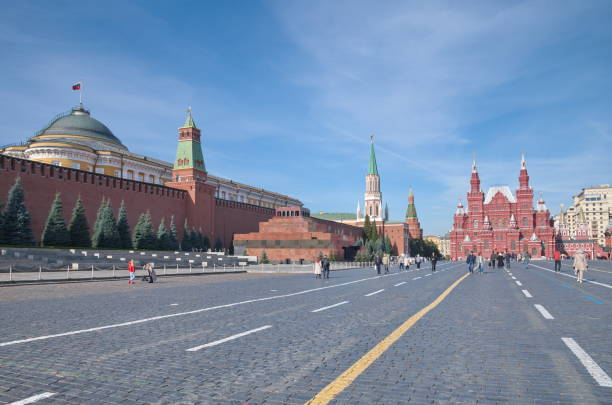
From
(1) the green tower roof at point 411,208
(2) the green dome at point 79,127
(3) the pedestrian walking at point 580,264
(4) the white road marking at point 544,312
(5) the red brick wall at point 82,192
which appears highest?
(2) the green dome at point 79,127

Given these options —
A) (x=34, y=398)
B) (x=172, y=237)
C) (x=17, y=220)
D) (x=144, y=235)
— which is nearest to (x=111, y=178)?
(x=144, y=235)

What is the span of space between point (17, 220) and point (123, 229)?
35.3 feet

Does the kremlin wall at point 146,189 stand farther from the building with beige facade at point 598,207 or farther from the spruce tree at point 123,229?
the building with beige facade at point 598,207

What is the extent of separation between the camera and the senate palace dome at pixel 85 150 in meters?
54.6

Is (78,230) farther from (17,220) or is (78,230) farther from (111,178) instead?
(111,178)

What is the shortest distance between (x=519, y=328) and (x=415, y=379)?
4.06 metres

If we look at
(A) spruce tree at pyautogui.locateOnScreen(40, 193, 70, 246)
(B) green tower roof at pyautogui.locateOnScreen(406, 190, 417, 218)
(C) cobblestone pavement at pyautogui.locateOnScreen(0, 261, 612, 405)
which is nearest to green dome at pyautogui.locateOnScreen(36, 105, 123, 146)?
(A) spruce tree at pyautogui.locateOnScreen(40, 193, 70, 246)

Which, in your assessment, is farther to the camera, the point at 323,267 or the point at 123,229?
Answer: the point at 123,229

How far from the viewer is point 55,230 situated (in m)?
37.4

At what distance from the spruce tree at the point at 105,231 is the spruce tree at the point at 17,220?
6142 mm

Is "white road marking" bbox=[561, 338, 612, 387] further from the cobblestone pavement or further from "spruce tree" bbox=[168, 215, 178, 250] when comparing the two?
"spruce tree" bbox=[168, 215, 178, 250]

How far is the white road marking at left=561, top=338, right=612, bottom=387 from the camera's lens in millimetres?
4820

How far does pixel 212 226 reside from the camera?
62312mm

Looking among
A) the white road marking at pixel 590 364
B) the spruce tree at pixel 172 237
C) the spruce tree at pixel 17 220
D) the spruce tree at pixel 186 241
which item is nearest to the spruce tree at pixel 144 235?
the spruce tree at pixel 172 237
